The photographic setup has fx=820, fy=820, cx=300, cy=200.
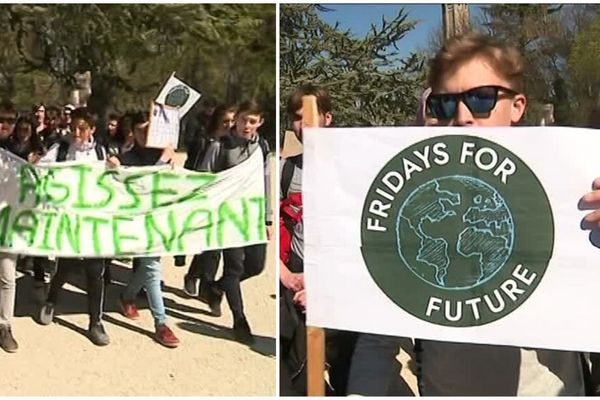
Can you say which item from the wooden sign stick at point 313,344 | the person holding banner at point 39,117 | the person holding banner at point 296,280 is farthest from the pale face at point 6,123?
the wooden sign stick at point 313,344

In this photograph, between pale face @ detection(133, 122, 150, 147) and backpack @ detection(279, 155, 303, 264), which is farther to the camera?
pale face @ detection(133, 122, 150, 147)

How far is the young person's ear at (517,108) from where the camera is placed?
2918 millimetres

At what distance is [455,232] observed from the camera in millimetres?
3000

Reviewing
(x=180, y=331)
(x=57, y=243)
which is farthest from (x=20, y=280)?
(x=180, y=331)

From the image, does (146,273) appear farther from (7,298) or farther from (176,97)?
(176,97)

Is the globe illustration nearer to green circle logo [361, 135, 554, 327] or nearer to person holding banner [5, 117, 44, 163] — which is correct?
green circle logo [361, 135, 554, 327]

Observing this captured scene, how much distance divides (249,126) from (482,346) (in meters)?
1.78

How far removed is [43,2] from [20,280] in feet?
4.85

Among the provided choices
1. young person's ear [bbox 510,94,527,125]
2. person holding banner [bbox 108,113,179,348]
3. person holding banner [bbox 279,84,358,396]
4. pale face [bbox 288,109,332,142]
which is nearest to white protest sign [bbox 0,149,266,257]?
person holding banner [bbox 108,113,179,348]

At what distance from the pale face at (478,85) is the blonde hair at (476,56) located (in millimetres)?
19

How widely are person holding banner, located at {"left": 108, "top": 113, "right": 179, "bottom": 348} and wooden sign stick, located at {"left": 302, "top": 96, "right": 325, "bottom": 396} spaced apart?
3.77 feet

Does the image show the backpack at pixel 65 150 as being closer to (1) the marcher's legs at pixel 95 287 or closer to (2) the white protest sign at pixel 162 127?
(2) the white protest sign at pixel 162 127

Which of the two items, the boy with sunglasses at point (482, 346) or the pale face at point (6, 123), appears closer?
the boy with sunglasses at point (482, 346)

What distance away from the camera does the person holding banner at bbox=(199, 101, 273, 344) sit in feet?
13.4
